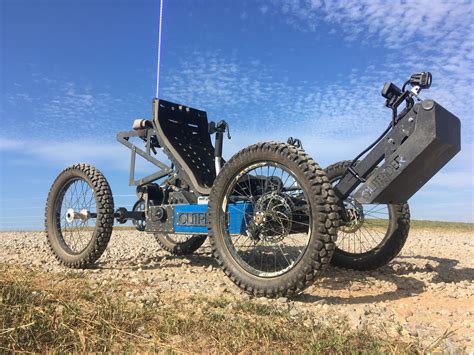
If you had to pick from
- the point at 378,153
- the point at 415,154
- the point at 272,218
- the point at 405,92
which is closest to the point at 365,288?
the point at 272,218

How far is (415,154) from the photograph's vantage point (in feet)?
13.4

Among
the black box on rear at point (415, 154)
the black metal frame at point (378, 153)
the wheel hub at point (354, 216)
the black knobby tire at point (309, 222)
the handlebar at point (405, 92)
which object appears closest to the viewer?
the black knobby tire at point (309, 222)

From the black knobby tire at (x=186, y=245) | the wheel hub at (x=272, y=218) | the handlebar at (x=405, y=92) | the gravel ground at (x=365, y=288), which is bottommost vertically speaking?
the gravel ground at (x=365, y=288)

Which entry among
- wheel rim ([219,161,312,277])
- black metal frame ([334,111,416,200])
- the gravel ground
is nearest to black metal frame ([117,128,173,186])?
the gravel ground

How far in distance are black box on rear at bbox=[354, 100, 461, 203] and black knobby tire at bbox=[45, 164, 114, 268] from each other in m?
3.70

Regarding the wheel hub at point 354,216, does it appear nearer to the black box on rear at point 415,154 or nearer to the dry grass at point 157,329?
the black box on rear at point 415,154

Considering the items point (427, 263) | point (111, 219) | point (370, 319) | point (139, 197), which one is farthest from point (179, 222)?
point (427, 263)

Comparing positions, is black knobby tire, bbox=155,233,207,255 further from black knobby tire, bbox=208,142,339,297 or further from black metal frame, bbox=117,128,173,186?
black knobby tire, bbox=208,142,339,297

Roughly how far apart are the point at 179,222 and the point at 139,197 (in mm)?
1544

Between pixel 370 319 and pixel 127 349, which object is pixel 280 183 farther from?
pixel 127 349

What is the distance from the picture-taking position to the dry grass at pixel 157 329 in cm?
261

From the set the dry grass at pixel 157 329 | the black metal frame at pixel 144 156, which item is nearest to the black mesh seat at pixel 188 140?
the black metal frame at pixel 144 156

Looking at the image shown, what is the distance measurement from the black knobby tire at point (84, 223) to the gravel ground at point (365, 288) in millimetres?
253

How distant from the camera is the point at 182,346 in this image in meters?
2.67
